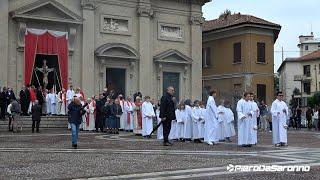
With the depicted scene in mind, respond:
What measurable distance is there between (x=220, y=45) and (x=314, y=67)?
46.0 metres

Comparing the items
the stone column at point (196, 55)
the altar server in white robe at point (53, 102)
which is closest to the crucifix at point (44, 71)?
the altar server in white robe at point (53, 102)

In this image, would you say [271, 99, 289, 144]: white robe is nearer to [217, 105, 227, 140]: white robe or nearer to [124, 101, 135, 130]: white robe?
[217, 105, 227, 140]: white robe

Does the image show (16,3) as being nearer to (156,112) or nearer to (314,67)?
(156,112)

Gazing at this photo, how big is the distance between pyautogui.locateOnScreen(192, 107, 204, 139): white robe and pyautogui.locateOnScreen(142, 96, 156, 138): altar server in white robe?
219cm

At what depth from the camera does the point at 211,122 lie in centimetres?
2083

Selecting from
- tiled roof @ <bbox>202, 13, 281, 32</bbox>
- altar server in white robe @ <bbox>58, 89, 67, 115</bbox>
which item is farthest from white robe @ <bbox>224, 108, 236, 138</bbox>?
tiled roof @ <bbox>202, 13, 281, 32</bbox>

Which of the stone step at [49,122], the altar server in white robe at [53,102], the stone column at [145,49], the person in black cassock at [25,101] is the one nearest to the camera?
the stone step at [49,122]

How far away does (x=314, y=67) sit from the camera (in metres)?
90.3

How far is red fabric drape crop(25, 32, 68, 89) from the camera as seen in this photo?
33.4 metres

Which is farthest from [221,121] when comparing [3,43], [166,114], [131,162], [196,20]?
[196,20]

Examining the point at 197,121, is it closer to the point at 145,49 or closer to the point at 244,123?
the point at 244,123

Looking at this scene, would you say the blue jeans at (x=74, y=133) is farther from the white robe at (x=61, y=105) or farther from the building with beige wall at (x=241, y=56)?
the building with beige wall at (x=241, y=56)

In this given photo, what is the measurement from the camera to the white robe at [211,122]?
A: 20688 millimetres

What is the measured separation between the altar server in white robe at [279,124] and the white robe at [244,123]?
1.02 m
